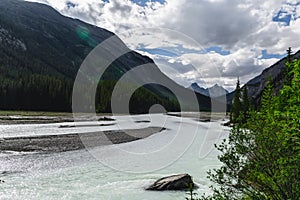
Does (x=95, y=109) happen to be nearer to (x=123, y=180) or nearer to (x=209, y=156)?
(x=209, y=156)

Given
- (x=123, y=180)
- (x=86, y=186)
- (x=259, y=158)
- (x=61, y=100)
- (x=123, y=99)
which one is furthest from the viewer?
(x=123, y=99)

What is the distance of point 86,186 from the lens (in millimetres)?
20109

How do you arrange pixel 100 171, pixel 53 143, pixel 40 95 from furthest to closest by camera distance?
pixel 40 95 → pixel 53 143 → pixel 100 171

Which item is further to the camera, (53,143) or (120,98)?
(120,98)

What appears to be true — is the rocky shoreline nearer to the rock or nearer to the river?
the river

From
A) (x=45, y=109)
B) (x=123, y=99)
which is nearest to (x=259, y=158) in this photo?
(x=45, y=109)

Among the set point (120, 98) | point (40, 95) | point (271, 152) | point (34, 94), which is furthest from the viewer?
point (120, 98)

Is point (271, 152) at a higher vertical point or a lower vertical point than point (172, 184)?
higher

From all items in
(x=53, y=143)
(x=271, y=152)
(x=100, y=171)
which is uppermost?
(x=271, y=152)

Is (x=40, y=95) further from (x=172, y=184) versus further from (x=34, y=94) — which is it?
(x=172, y=184)

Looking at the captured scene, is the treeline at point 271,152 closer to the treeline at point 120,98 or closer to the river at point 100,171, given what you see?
the river at point 100,171

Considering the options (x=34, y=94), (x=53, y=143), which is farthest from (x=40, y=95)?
(x=53, y=143)

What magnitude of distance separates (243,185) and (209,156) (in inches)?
944

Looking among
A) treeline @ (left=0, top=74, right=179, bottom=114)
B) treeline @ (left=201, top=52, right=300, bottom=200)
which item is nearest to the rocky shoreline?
treeline @ (left=201, top=52, right=300, bottom=200)
